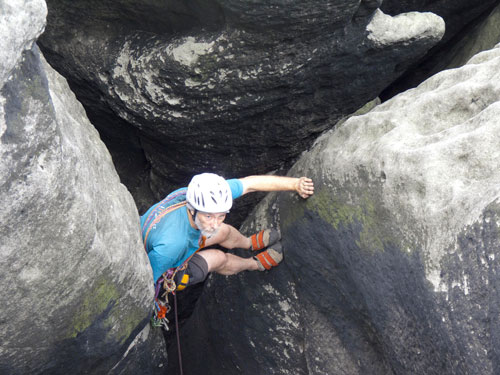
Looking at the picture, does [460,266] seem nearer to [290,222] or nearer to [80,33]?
[290,222]

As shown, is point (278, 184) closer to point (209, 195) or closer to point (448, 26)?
point (209, 195)

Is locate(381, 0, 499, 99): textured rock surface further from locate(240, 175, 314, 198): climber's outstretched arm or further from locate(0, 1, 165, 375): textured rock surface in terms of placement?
locate(0, 1, 165, 375): textured rock surface

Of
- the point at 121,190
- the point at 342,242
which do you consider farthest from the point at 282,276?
the point at 121,190

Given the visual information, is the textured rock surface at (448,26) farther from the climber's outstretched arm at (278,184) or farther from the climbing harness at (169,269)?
the climbing harness at (169,269)

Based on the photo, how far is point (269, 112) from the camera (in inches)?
192

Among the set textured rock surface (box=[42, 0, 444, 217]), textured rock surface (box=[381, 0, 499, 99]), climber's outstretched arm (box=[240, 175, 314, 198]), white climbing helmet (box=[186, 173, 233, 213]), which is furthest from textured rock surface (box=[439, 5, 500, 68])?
white climbing helmet (box=[186, 173, 233, 213])

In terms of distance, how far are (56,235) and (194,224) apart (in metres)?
1.35

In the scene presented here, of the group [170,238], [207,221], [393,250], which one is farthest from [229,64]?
[393,250]

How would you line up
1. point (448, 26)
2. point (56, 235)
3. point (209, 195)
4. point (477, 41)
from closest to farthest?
point (56, 235) → point (209, 195) → point (477, 41) → point (448, 26)

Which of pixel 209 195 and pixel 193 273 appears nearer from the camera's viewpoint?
pixel 209 195

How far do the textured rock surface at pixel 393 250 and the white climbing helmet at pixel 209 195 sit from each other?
2.37ft

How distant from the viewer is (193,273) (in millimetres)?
4695

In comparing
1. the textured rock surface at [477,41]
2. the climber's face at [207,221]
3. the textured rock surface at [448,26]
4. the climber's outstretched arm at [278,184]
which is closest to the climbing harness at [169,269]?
the climber's face at [207,221]

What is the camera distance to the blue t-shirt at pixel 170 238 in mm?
4199
